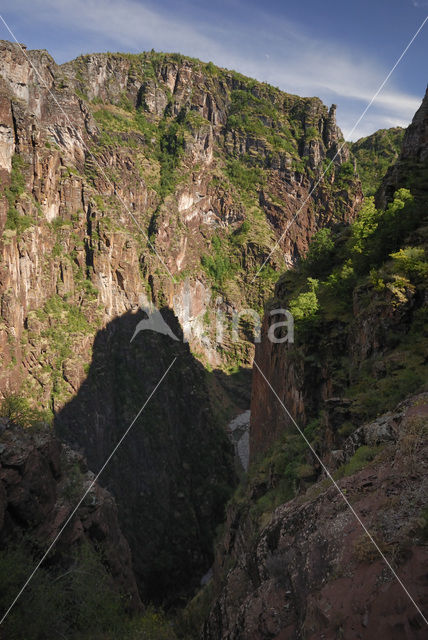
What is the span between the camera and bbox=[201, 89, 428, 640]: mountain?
19.1ft

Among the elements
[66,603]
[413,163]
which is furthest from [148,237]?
[66,603]

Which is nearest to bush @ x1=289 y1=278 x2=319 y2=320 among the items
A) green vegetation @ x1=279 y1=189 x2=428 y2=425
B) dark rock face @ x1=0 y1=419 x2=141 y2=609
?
green vegetation @ x1=279 y1=189 x2=428 y2=425

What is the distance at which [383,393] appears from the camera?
11336 mm

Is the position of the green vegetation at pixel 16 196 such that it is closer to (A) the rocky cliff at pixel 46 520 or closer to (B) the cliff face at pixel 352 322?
(A) the rocky cliff at pixel 46 520

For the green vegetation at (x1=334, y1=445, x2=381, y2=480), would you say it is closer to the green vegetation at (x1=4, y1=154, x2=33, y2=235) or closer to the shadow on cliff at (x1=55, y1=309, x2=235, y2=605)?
the shadow on cliff at (x1=55, y1=309, x2=235, y2=605)

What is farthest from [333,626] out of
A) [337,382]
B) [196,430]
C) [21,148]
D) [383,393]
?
[196,430]

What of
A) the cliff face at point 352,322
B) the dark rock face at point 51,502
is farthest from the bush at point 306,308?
the dark rock face at point 51,502

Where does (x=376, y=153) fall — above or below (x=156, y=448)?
above

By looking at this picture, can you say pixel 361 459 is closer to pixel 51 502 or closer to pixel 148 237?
pixel 51 502

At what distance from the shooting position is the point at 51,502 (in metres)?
19.7

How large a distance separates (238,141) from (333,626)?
104486 mm

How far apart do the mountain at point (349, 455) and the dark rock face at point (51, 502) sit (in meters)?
6.94

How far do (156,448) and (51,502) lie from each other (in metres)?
41.7

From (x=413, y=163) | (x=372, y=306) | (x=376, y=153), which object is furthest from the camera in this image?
(x=376, y=153)
